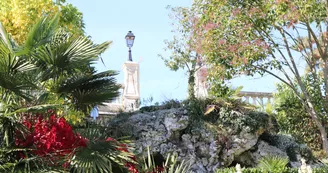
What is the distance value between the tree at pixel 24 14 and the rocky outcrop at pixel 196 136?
3026 millimetres

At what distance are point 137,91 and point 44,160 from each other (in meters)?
12.8

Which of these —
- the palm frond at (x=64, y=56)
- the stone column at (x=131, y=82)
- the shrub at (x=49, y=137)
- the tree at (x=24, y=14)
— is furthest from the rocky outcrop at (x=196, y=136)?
the stone column at (x=131, y=82)

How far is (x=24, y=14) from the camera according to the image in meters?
12.3

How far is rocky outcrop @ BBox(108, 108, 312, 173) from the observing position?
1335cm

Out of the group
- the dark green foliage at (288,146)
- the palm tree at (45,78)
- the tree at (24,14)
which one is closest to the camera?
the palm tree at (45,78)

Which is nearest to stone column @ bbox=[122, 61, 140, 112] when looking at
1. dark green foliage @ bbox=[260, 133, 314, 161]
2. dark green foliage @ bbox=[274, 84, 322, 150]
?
dark green foliage @ bbox=[274, 84, 322, 150]

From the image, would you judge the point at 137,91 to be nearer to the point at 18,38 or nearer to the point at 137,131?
the point at 137,131

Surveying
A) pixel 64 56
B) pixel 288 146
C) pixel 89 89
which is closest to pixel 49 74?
pixel 64 56

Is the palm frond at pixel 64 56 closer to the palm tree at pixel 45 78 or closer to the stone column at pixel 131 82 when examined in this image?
the palm tree at pixel 45 78

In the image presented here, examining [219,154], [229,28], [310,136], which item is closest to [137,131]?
[219,154]

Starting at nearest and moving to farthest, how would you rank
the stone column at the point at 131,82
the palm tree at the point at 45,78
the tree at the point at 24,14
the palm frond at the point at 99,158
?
1. the palm frond at the point at 99,158
2. the palm tree at the point at 45,78
3. the tree at the point at 24,14
4. the stone column at the point at 131,82

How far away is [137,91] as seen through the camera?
20.1 meters

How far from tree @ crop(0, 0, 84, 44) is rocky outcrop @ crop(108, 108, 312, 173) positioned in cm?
303

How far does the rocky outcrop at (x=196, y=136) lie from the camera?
1335 centimetres
